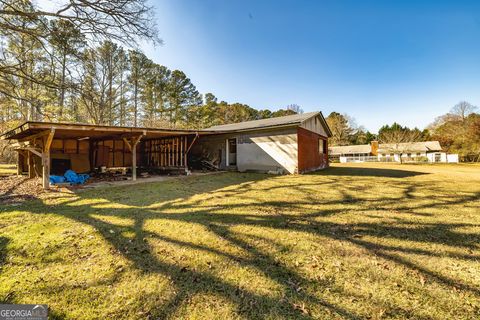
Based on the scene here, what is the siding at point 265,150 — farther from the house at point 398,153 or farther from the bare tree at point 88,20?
the house at point 398,153

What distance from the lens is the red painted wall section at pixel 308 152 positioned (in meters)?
12.2

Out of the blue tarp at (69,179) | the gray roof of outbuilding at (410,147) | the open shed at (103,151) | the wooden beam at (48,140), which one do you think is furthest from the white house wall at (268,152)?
the gray roof of outbuilding at (410,147)

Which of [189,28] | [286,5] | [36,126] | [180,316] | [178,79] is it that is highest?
[178,79]

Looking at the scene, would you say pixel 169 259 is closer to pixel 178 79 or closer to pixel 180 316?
pixel 180 316

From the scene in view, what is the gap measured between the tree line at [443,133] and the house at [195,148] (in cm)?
3010

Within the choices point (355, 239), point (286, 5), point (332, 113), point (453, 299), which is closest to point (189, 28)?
point (286, 5)

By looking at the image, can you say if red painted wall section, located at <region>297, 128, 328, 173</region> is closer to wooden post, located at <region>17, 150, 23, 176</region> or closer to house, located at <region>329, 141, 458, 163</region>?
wooden post, located at <region>17, 150, 23, 176</region>

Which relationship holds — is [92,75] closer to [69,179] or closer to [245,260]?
[69,179]

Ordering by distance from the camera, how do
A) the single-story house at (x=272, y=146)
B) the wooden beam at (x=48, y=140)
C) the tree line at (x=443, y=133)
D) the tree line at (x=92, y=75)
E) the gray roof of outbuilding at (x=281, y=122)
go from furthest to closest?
the tree line at (x=443, y=133) < the single-story house at (x=272, y=146) < the gray roof of outbuilding at (x=281, y=122) < the tree line at (x=92, y=75) < the wooden beam at (x=48, y=140)

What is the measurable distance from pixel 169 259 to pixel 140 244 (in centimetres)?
78

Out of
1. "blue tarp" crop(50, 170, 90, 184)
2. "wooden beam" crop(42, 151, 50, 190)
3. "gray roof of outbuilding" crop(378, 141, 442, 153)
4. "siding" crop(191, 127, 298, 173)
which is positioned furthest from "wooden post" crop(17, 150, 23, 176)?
"gray roof of outbuilding" crop(378, 141, 442, 153)

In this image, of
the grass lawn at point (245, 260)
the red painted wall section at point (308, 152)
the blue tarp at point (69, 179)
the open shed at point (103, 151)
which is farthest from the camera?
the red painted wall section at point (308, 152)

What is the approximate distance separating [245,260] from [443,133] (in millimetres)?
52873

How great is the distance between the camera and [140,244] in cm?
345
